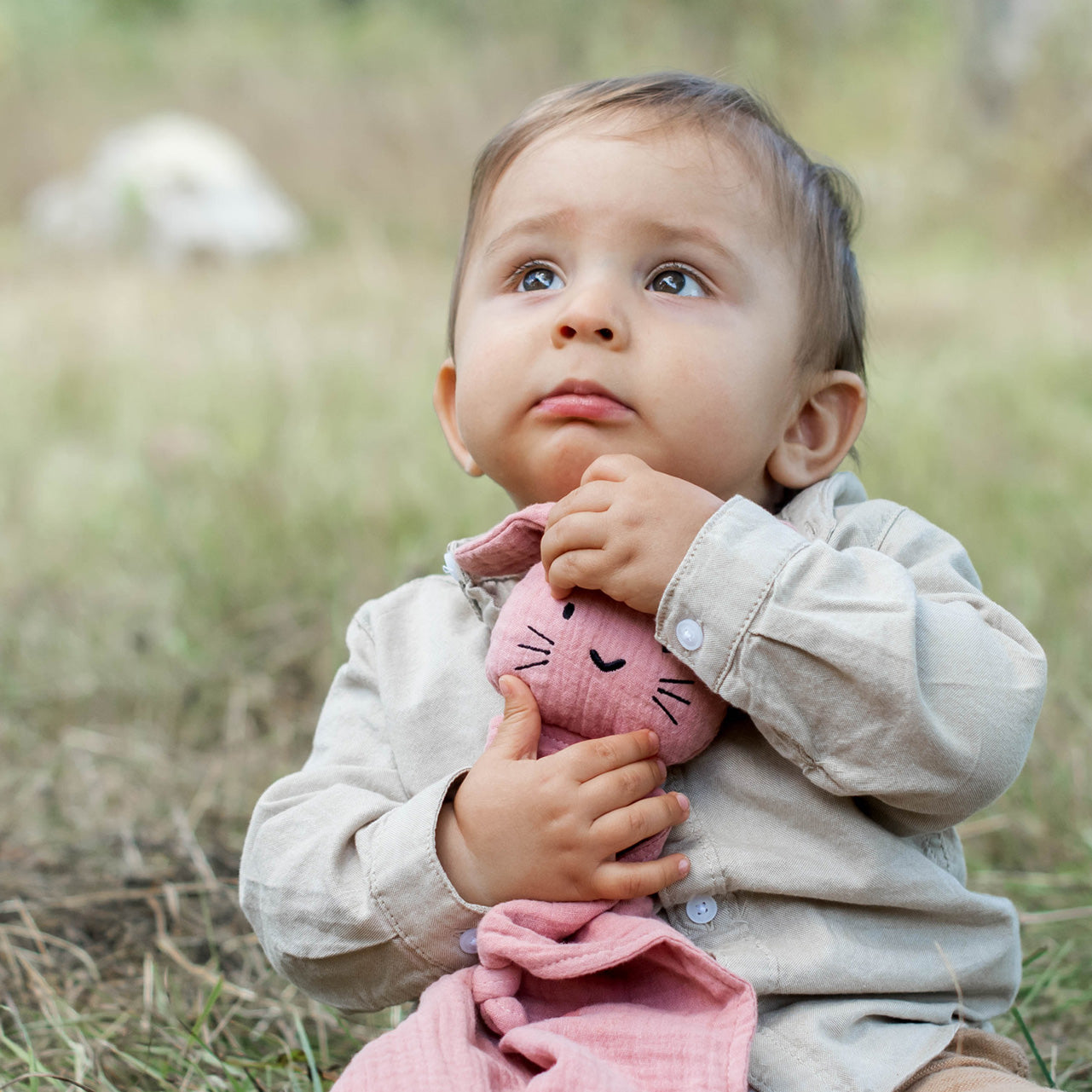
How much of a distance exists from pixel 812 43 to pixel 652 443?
8806 millimetres

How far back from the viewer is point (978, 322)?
502 centimetres

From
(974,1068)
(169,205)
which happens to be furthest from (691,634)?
(169,205)

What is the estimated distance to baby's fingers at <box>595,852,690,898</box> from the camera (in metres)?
1.16

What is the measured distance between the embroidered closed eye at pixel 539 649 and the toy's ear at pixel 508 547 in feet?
0.35

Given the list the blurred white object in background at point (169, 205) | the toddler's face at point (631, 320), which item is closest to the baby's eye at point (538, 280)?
the toddler's face at point (631, 320)

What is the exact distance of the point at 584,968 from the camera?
113cm

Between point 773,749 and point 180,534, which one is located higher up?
point 773,749

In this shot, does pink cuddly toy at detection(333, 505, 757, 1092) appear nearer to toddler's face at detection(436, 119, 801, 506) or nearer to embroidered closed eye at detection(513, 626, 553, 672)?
embroidered closed eye at detection(513, 626, 553, 672)

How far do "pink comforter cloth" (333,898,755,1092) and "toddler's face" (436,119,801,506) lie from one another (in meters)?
0.44

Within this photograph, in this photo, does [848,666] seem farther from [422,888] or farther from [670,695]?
[422,888]

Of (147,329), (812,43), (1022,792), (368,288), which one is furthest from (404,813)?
(812,43)

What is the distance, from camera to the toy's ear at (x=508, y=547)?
1254 millimetres

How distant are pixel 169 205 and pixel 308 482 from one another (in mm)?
5095

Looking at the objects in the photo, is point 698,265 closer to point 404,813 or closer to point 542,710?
point 542,710
